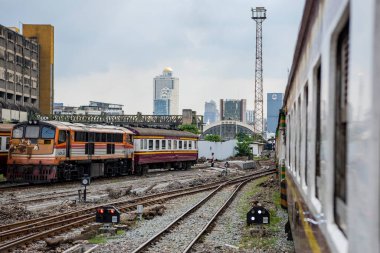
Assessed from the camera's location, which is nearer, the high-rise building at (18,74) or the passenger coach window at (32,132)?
the passenger coach window at (32,132)

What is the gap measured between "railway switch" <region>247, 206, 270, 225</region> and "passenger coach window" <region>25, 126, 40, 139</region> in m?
12.3

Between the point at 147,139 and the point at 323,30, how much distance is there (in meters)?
27.1

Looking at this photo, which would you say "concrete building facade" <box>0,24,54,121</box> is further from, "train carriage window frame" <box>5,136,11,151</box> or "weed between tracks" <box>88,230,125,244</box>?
"weed between tracks" <box>88,230,125,244</box>

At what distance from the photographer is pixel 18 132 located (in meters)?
21.9

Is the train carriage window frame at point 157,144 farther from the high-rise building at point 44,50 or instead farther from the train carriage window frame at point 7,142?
the high-rise building at point 44,50

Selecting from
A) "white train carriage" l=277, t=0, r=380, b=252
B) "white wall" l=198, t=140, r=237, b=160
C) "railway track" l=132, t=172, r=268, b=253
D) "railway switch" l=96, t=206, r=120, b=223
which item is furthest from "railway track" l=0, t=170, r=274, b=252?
"white wall" l=198, t=140, r=237, b=160

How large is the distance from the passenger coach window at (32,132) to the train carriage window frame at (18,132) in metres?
0.24

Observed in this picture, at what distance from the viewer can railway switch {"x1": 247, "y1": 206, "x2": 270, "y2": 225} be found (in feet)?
39.6

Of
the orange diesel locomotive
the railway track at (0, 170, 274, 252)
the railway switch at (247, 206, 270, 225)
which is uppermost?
the orange diesel locomotive

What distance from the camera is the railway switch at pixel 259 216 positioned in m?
12.1

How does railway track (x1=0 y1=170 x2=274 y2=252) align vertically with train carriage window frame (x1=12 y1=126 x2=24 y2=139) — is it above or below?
below

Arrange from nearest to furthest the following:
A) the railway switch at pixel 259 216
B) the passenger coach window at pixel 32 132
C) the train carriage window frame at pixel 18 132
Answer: the railway switch at pixel 259 216
the passenger coach window at pixel 32 132
the train carriage window frame at pixel 18 132

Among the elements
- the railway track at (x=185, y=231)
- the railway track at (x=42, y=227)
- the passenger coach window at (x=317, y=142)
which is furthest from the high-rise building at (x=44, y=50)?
the passenger coach window at (x=317, y=142)

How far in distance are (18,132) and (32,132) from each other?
2.29 feet
